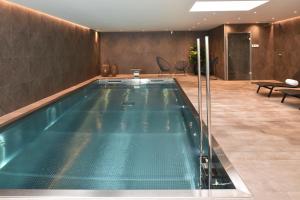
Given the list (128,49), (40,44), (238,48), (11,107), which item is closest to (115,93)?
(40,44)

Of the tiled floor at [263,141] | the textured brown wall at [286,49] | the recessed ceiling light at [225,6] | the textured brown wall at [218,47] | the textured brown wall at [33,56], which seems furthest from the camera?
the textured brown wall at [218,47]

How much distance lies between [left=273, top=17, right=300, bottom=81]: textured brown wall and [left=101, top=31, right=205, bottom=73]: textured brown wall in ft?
19.9

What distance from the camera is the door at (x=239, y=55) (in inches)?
603

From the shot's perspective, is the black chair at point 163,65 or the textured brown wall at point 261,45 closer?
the textured brown wall at point 261,45

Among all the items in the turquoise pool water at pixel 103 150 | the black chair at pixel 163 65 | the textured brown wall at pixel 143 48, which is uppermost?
the textured brown wall at pixel 143 48

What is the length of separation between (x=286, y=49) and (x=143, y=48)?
8651 millimetres

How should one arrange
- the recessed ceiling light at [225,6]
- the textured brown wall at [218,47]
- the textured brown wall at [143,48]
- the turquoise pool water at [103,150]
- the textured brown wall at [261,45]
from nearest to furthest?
1. the turquoise pool water at [103,150]
2. the recessed ceiling light at [225,6]
3. the textured brown wall at [261,45]
4. the textured brown wall at [218,47]
5. the textured brown wall at [143,48]

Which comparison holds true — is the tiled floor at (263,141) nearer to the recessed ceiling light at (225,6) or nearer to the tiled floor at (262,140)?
the tiled floor at (262,140)

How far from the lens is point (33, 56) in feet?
30.1

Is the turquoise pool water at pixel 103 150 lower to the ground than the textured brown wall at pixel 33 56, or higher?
lower

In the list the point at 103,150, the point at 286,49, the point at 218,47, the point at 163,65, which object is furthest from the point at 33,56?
the point at 163,65

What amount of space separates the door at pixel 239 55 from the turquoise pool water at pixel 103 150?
725 centimetres

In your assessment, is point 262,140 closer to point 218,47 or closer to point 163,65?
point 218,47

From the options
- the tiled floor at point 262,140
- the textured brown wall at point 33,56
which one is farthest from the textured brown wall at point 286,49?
the textured brown wall at point 33,56
